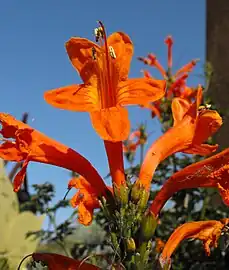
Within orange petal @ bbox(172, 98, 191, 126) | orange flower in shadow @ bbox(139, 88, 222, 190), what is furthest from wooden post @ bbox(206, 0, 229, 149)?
orange flower in shadow @ bbox(139, 88, 222, 190)

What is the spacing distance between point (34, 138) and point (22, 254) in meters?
0.60

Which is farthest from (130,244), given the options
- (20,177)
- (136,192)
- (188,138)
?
(188,138)

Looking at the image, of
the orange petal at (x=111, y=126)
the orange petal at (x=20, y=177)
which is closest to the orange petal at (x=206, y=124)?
the orange petal at (x=111, y=126)

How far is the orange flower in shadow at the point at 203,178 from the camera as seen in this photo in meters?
1.90

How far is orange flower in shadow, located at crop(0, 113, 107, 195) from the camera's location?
1865mm

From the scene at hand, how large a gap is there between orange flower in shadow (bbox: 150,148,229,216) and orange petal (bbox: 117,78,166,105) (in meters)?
0.29

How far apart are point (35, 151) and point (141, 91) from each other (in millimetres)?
376

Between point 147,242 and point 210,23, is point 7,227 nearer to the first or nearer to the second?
point 147,242

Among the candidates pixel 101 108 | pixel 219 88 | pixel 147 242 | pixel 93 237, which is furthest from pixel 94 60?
pixel 219 88

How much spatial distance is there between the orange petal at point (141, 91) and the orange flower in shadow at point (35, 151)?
243mm

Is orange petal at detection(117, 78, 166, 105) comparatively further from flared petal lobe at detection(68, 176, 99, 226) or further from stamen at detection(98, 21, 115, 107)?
flared petal lobe at detection(68, 176, 99, 226)

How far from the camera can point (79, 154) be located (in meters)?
1.98

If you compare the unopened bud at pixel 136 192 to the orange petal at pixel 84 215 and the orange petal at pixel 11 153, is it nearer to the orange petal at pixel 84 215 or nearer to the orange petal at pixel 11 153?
the orange petal at pixel 84 215

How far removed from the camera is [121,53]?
199 cm
